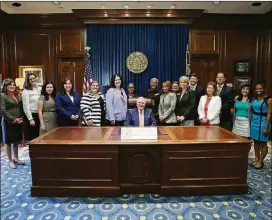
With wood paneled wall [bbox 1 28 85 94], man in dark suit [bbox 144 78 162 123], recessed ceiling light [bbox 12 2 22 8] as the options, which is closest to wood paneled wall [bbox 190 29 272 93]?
man in dark suit [bbox 144 78 162 123]

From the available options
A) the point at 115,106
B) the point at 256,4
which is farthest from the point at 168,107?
the point at 256,4

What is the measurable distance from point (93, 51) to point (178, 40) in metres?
2.13

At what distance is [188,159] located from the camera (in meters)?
2.74

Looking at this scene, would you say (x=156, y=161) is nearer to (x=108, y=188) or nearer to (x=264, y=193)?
(x=108, y=188)

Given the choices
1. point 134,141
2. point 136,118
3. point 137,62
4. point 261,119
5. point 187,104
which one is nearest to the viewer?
point 134,141

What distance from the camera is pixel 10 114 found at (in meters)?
3.64

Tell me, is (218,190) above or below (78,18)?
below

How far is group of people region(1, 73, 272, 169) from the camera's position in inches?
141

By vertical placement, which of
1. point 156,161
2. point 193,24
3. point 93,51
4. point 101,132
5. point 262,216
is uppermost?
point 193,24

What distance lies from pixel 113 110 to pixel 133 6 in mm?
2743

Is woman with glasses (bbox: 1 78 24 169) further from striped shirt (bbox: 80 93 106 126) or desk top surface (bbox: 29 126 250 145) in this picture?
striped shirt (bbox: 80 93 106 126)

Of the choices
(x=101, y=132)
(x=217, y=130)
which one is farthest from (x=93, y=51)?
(x=217, y=130)

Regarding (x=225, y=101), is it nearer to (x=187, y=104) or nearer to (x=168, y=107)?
(x=187, y=104)

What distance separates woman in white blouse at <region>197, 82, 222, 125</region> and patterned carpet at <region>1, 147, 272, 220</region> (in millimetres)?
1210
